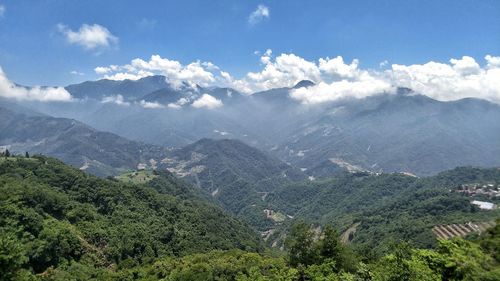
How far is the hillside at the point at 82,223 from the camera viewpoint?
107 meters

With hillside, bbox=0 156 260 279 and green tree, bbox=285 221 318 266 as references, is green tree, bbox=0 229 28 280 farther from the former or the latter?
green tree, bbox=285 221 318 266

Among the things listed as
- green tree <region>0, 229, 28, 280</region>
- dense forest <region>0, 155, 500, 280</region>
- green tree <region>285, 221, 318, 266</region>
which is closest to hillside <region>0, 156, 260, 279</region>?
dense forest <region>0, 155, 500, 280</region>

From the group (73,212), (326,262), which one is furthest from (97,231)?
(326,262)

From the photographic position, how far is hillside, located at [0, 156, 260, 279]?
107m

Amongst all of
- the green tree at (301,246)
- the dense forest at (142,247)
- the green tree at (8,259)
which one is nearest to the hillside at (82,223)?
the dense forest at (142,247)

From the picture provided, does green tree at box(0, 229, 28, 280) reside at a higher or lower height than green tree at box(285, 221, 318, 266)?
higher

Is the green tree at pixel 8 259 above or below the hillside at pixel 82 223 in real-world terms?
above

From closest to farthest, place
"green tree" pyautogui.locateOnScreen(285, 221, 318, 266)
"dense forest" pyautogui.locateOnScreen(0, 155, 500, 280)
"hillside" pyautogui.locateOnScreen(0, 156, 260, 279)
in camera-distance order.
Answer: "dense forest" pyautogui.locateOnScreen(0, 155, 500, 280)
"green tree" pyautogui.locateOnScreen(285, 221, 318, 266)
"hillside" pyautogui.locateOnScreen(0, 156, 260, 279)

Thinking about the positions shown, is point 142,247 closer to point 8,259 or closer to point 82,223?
→ point 82,223

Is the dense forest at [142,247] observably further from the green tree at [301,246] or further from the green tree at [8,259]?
the green tree at [301,246]

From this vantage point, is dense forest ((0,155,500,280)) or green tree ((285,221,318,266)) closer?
dense forest ((0,155,500,280))

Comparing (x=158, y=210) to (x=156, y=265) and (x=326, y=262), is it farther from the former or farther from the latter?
(x=326, y=262)

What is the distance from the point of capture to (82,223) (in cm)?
13588

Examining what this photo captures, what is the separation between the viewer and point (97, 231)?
13225 cm
